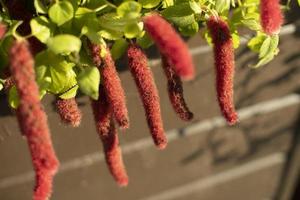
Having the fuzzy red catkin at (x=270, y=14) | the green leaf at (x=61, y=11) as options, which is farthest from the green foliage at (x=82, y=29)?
the fuzzy red catkin at (x=270, y=14)

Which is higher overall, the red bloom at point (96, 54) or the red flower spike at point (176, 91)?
the red bloom at point (96, 54)

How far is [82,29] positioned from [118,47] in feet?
0.34

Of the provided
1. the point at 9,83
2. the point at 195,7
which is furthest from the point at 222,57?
the point at 9,83

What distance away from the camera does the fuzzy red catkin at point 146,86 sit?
0.68 meters

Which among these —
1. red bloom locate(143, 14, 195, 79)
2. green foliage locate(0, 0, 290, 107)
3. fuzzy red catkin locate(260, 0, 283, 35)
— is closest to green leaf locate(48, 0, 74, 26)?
green foliage locate(0, 0, 290, 107)

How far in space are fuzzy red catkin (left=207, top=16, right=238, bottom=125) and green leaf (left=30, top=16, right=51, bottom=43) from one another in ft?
0.72

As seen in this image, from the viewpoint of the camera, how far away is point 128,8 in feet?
2.04

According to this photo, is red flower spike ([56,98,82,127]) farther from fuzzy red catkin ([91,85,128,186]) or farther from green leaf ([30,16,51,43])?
green leaf ([30,16,51,43])

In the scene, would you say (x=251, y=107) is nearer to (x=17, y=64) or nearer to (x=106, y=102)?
(x=106, y=102)

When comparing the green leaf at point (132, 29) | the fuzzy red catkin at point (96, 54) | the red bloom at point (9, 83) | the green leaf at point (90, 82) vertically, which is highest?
the green leaf at point (132, 29)

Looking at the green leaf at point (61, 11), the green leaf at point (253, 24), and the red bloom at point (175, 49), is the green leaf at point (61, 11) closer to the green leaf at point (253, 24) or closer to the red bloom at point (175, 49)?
the red bloom at point (175, 49)

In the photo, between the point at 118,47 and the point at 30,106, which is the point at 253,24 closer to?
the point at 118,47

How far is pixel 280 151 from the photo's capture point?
168cm

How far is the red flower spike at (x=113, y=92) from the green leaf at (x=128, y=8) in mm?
85
